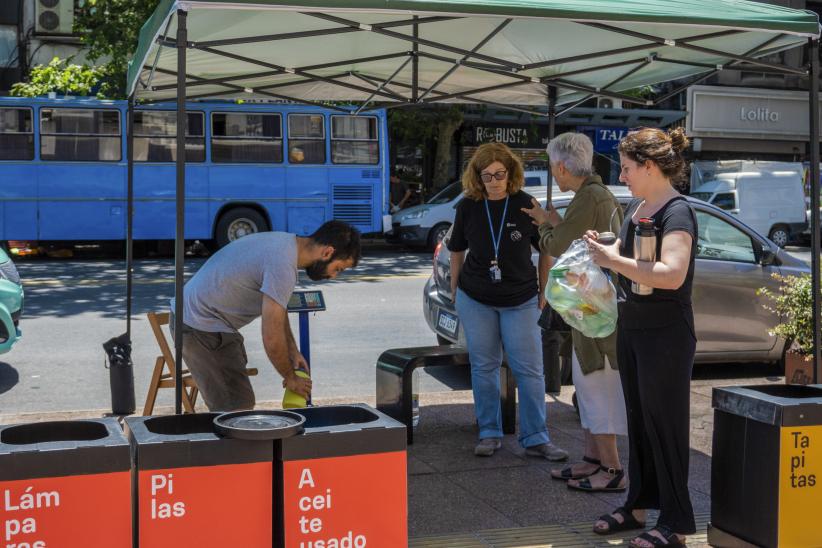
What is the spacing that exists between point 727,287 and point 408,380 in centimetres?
359

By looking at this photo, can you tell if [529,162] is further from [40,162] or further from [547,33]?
[547,33]

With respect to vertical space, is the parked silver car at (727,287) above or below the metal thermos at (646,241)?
below

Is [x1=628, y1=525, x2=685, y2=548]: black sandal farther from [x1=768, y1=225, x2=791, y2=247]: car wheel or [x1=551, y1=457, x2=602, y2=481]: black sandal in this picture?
[x1=768, y1=225, x2=791, y2=247]: car wheel

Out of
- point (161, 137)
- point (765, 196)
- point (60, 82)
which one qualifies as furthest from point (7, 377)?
point (765, 196)

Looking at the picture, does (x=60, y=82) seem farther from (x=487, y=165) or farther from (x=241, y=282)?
(x=241, y=282)

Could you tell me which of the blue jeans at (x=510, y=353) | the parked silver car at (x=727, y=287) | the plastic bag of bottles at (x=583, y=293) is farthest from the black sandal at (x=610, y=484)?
the parked silver car at (x=727, y=287)

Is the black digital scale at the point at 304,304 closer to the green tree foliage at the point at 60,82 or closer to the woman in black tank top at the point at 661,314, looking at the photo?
the woman in black tank top at the point at 661,314

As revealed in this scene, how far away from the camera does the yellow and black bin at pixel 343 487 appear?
3.51 m

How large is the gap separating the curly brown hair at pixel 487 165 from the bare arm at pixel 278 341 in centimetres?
171

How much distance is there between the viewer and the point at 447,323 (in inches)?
340

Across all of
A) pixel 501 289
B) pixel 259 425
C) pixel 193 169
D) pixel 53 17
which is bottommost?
pixel 259 425

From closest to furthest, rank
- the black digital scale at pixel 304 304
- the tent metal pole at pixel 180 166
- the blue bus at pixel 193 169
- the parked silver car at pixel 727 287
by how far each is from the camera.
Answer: the tent metal pole at pixel 180 166
the black digital scale at pixel 304 304
the parked silver car at pixel 727 287
the blue bus at pixel 193 169

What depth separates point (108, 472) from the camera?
10.9 feet

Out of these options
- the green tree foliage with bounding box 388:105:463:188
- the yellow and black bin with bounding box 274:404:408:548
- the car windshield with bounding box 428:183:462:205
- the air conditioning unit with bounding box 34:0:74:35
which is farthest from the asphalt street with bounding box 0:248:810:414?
the air conditioning unit with bounding box 34:0:74:35
